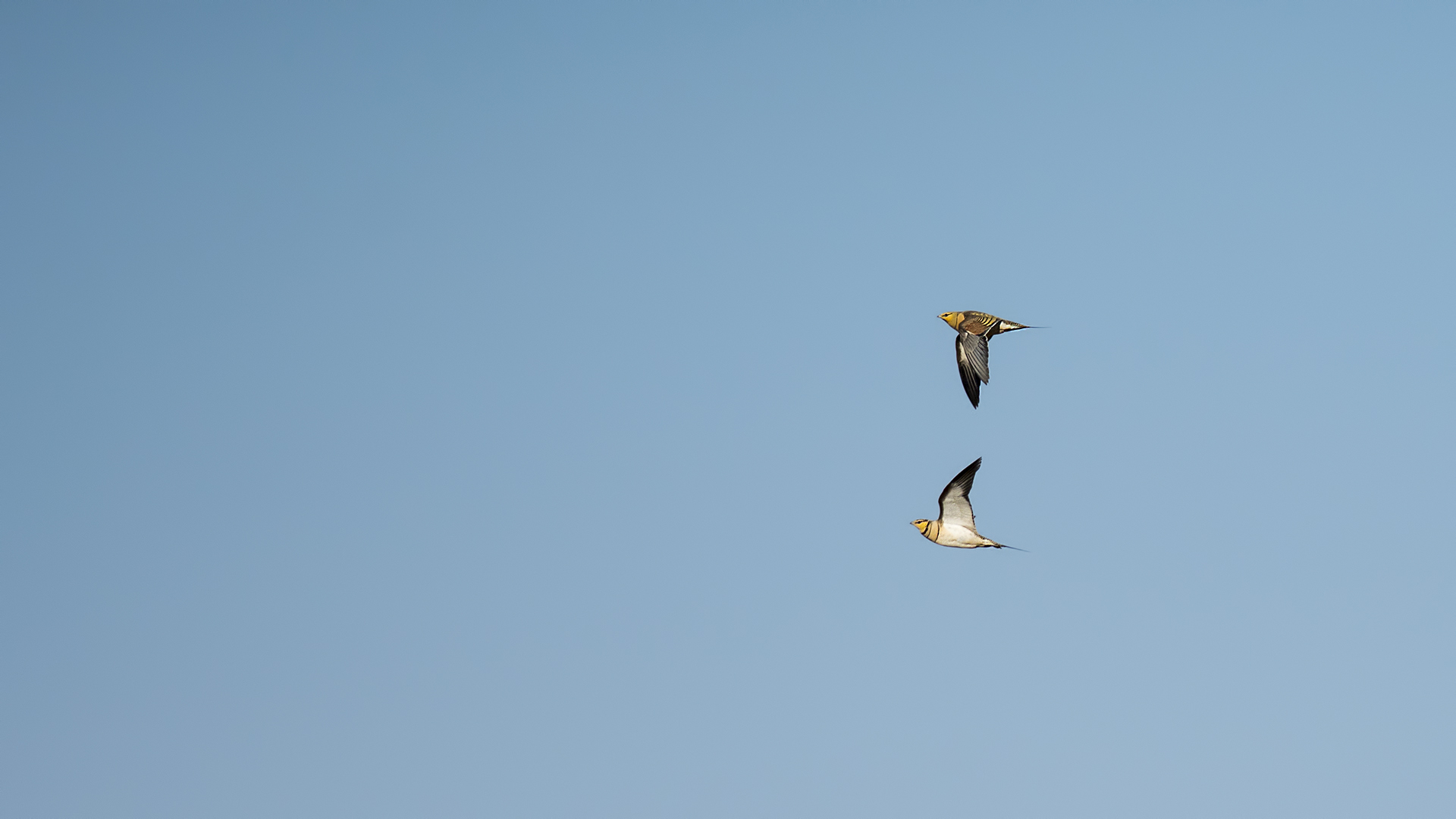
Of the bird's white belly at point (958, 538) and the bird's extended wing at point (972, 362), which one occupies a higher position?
the bird's extended wing at point (972, 362)

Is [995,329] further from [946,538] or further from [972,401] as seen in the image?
[946,538]

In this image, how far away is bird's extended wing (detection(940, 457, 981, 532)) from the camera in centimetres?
7175

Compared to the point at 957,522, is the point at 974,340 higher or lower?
higher

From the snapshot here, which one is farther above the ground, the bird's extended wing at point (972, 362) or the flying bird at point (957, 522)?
the bird's extended wing at point (972, 362)

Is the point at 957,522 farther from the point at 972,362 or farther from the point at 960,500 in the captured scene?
the point at 972,362

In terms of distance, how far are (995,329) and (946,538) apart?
469 inches

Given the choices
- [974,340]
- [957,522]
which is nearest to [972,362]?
[974,340]

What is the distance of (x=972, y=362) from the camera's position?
7669 centimetres

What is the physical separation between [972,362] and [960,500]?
25.9 ft

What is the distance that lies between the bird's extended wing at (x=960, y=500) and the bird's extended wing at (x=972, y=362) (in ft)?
15.0

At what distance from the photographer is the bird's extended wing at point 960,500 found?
71750 millimetres

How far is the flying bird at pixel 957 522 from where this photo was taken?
72.1 metres

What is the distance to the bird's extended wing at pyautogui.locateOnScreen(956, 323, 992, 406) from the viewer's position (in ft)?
249

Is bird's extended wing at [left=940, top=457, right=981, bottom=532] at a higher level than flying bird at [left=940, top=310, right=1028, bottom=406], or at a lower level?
lower
